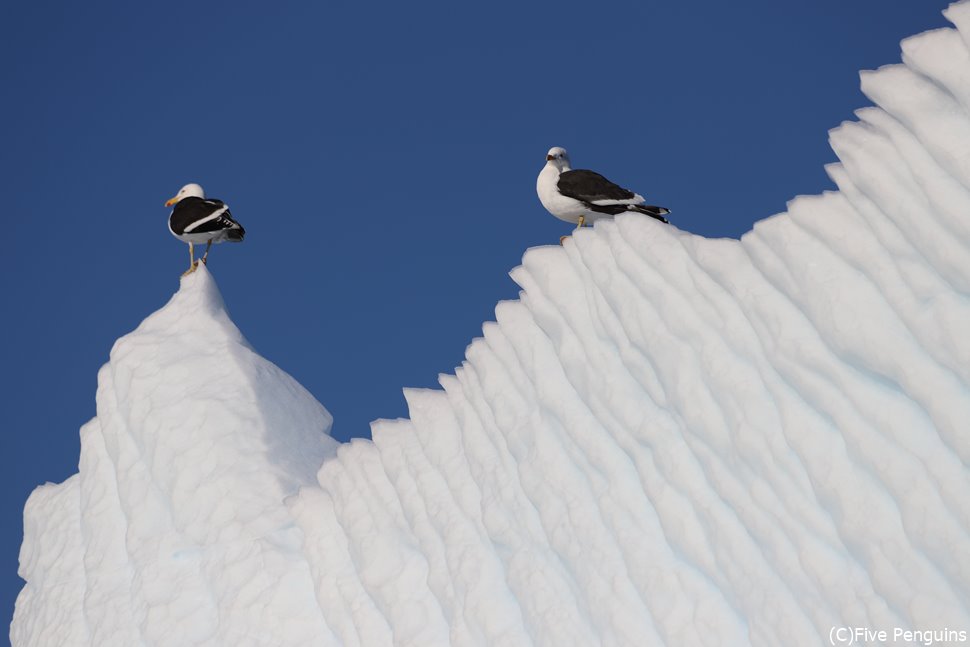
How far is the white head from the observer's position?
10.1m

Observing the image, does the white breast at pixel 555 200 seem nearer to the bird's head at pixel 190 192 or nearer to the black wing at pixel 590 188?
the black wing at pixel 590 188

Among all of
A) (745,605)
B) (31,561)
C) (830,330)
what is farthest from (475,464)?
(31,561)

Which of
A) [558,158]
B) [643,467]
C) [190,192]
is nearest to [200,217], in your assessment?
[190,192]

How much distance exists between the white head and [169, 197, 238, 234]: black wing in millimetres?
3772

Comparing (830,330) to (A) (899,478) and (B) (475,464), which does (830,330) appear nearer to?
(A) (899,478)

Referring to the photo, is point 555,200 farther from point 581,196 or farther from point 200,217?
point 200,217

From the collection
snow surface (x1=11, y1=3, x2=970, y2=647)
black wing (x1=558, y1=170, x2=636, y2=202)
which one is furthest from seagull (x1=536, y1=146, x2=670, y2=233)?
snow surface (x1=11, y1=3, x2=970, y2=647)

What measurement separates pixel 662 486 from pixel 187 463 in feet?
14.7

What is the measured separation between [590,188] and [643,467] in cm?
339

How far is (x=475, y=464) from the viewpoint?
7684mm

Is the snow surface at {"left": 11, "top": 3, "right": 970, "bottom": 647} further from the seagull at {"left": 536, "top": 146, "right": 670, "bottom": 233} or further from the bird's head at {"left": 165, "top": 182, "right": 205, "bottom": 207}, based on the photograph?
the bird's head at {"left": 165, "top": 182, "right": 205, "bottom": 207}

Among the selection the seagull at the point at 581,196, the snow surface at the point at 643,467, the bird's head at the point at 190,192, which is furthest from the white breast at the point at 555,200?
the bird's head at the point at 190,192

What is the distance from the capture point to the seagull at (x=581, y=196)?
948cm

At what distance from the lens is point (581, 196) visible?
9516 mm
